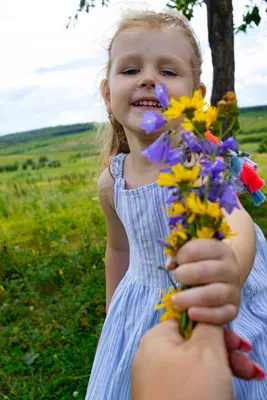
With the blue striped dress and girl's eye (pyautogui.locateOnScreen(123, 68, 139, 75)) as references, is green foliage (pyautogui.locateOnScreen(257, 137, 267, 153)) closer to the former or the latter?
the blue striped dress

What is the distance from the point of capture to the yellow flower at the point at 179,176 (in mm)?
893

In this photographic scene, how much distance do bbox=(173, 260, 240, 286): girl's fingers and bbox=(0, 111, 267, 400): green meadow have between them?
2.17 metres

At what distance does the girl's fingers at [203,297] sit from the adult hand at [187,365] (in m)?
0.05

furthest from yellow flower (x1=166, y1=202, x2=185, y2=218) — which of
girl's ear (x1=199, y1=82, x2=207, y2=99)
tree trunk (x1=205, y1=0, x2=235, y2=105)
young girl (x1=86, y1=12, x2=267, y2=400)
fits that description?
tree trunk (x1=205, y1=0, x2=235, y2=105)

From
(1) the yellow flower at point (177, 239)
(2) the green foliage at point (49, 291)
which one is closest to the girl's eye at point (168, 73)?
(1) the yellow flower at point (177, 239)

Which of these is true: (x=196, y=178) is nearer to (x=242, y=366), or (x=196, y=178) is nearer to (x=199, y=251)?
(x=199, y=251)

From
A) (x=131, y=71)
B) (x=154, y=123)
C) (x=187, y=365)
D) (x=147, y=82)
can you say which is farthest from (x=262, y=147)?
(x=187, y=365)

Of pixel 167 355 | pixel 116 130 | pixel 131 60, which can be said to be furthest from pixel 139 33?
pixel 167 355

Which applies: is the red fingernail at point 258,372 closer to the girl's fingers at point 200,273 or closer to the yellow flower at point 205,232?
the girl's fingers at point 200,273

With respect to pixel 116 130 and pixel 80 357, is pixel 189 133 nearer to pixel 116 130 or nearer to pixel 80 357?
pixel 116 130

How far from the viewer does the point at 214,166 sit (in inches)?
36.5

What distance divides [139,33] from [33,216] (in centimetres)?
506

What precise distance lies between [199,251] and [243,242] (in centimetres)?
62

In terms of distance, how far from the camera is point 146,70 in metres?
1.85
